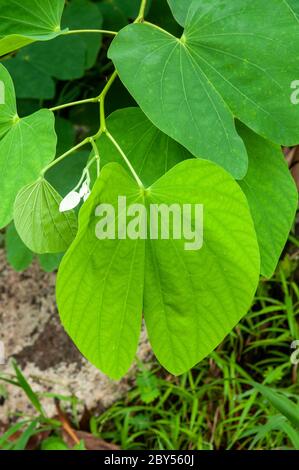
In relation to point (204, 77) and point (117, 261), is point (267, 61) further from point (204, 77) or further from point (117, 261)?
point (117, 261)

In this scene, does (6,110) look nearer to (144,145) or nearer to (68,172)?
(144,145)

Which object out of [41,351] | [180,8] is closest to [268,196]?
[180,8]

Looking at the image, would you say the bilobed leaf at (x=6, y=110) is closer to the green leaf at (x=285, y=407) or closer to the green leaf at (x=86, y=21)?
the green leaf at (x=86, y=21)

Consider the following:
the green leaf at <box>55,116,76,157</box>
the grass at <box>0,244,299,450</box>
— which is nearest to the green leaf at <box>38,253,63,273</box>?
the green leaf at <box>55,116,76,157</box>

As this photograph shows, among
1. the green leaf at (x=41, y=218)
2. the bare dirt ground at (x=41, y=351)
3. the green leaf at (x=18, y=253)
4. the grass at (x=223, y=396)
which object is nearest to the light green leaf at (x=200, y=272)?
the green leaf at (x=41, y=218)

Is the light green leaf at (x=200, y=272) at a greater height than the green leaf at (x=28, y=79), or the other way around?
the green leaf at (x=28, y=79)

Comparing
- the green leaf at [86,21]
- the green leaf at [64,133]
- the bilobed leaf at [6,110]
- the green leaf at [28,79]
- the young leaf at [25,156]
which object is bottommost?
the young leaf at [25,156]

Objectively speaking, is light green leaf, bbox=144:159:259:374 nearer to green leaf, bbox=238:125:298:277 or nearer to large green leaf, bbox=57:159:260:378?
large green leaf, bbox=57:159:260:378

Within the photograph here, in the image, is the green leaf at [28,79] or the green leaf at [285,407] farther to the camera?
the green leaf at [28,79]
